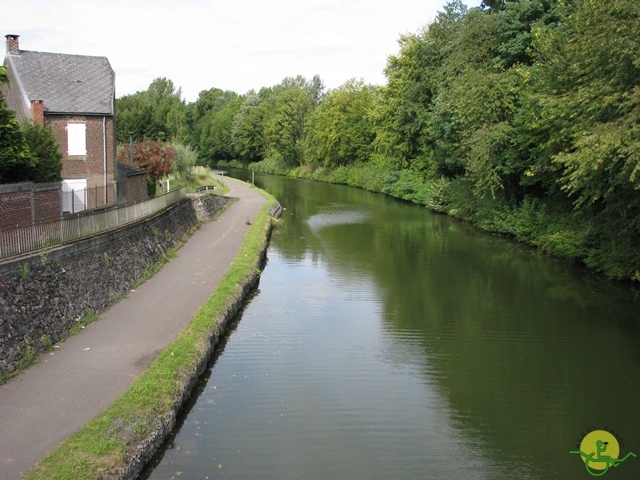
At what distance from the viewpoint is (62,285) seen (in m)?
14.1

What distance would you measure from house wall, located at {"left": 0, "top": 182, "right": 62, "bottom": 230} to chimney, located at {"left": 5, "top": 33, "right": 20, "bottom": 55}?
12.4 metres

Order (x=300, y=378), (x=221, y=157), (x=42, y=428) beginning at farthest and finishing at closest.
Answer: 1. (x=221, y=157)
2. (x=300, y=378)
3. (x=42, y=428)

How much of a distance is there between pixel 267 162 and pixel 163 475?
9170cm

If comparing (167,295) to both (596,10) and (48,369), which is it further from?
(596,10)

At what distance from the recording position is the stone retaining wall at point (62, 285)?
11.7m

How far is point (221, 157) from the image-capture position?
126062 mm

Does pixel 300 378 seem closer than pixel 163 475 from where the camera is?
No

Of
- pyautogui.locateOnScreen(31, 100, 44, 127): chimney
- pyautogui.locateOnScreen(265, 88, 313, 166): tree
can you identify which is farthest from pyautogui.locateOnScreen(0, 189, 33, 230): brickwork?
pyautogui.locateOnScreen(265, 88, 313, 166): tree

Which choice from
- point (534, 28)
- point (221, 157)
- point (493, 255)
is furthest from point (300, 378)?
point (221, 157)

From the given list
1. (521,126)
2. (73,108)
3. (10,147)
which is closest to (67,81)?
(73,108)

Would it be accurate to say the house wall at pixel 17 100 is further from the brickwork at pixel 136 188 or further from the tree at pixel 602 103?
the tree at pixel 602 103

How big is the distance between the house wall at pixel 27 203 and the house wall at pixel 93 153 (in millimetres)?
8313

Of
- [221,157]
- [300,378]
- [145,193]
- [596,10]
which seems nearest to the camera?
[300,378]

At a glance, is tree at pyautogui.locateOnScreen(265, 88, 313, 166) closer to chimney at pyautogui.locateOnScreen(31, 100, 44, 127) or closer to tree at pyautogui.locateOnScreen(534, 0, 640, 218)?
chimney at pyautogui.locateOnScreen(31, 100, 44, 127)
